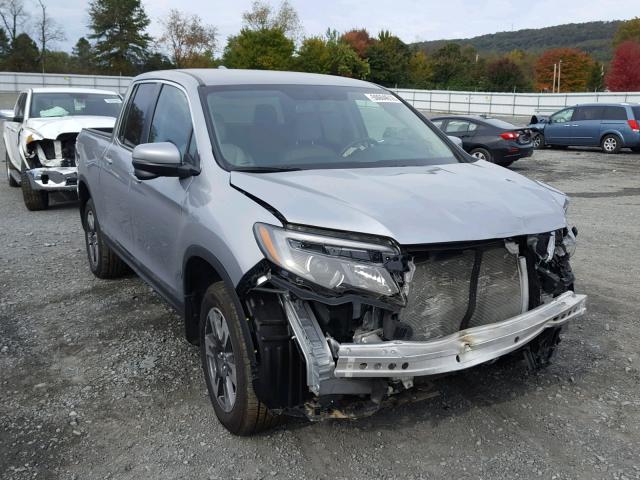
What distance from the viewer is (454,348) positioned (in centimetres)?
285

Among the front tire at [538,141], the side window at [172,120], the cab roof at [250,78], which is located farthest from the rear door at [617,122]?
the side window at [172,120]

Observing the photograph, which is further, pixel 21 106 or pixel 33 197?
pixel 21 106

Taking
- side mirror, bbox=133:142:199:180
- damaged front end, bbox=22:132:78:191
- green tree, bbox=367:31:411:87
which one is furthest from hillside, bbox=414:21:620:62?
side mirror, bbox=133:142:199:180

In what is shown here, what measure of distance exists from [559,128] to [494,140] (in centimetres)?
715

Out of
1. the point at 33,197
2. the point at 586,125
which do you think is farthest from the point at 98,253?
the point at 586,125

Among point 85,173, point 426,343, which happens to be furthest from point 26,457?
point 85,173

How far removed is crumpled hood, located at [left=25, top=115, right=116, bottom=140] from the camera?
9.35 m

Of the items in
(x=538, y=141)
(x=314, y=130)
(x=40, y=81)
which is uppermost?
(x=40, y=81)

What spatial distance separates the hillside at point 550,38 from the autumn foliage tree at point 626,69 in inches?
2565

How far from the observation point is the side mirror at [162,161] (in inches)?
139

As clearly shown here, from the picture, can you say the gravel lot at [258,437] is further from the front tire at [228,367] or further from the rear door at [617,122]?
the rear door at [617,122]

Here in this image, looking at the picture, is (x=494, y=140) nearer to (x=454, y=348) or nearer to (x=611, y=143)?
(x=611, y=143)

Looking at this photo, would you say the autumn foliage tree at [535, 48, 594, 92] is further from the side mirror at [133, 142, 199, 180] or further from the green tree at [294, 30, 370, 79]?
the side mirror at [133, 142, 199, 180]

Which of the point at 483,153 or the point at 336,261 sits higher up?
the point at 336,261
